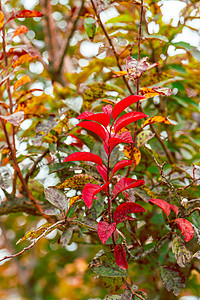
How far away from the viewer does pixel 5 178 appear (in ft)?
2.07

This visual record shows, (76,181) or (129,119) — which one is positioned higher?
(129,119)

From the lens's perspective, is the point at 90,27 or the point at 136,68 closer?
the point at 136,68

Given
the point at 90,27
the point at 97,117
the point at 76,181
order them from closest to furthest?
1. the point at 97,117
2. the point at 76,181
3. the point at 90,27

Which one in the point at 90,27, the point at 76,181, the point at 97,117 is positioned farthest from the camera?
the point at 90,27

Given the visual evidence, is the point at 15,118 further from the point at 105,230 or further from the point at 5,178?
the point at 105,230

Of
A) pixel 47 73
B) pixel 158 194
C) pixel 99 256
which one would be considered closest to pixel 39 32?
pixel 47 73

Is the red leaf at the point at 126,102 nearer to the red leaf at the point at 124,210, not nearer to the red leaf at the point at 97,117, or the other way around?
the red leaf at the point at 97,117

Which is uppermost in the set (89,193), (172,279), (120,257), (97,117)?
(97,117)

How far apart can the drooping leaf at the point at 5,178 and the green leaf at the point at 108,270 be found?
0.79 ft

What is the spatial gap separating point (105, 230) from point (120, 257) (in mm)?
61

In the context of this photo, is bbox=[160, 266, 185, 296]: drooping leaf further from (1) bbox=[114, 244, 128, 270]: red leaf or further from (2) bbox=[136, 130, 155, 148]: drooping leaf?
(2) bbox=[136, 130, 155, 148]: drooping leaf

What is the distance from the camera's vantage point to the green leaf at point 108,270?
1.68ft

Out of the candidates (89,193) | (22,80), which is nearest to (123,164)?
(89,193)

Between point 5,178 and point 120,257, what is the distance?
0.96 feet
